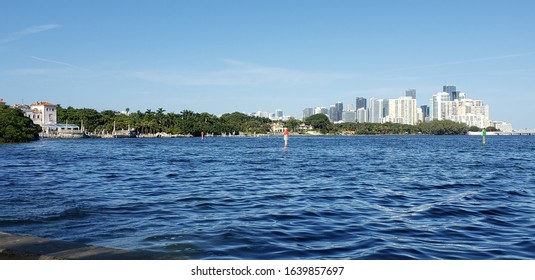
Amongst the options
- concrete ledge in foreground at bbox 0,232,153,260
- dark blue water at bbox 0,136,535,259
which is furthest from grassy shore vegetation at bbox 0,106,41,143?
concrete ledge in foreground at bbox 0,232,153,260

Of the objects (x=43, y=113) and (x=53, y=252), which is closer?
(x=53, y=252)

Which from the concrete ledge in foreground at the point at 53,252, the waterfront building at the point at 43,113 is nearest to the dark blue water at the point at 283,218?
the concrete ledge in foreground at the point at 53,252

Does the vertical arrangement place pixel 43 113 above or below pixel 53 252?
above

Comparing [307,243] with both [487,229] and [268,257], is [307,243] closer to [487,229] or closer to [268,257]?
[268,257]

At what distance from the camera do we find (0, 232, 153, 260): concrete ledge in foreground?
6.96m

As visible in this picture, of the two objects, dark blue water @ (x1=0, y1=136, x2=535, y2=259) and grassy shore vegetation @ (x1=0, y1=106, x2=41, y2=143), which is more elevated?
grassy shore vegetation @ (x1=0, y1=106, x2=41, y2=143)

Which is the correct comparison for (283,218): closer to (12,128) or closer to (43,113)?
(12,128)

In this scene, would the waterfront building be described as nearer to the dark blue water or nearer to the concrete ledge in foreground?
the dark blue water

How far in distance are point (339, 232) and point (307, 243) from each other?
1504mm

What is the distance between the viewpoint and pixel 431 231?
11.7 metres

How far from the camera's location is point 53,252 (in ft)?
23.6

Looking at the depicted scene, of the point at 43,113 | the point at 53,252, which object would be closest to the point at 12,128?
the point at 43,113

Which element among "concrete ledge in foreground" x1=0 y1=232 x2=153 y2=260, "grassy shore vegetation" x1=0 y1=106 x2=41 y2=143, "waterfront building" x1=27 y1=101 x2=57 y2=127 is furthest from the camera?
"waterfront building" x1=27 y1=101 x2=57 y2=127
